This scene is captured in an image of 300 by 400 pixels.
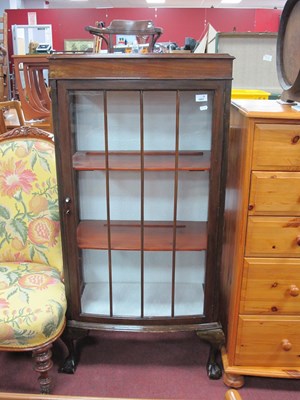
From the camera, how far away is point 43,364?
1.40 metres

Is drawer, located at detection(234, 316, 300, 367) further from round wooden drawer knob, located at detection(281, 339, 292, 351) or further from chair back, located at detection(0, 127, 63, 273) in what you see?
chair back, located at detection(0, 127, 63, 273)

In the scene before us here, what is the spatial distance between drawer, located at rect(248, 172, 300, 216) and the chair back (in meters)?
0.78

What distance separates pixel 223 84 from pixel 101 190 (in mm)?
645

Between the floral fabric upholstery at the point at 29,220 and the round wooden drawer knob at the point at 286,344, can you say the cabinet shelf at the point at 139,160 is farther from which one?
the round wooden drawer knob at the point at 286,344

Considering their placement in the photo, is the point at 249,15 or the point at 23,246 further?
the point at 249,15

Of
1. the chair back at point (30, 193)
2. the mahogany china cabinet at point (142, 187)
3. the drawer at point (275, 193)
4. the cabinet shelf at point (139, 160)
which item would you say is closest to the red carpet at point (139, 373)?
the mahogany china cabinet at point (142, 187)

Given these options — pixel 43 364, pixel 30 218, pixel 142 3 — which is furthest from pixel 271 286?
pixel 142 3

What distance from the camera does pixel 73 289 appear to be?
152cm

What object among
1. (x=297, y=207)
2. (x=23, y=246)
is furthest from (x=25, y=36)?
(x=297, y=207)

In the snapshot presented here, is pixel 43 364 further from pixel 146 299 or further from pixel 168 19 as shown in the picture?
pixel 168 19

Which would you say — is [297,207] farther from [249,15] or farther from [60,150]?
[249,15]

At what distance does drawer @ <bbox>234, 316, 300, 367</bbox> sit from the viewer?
1471 mm

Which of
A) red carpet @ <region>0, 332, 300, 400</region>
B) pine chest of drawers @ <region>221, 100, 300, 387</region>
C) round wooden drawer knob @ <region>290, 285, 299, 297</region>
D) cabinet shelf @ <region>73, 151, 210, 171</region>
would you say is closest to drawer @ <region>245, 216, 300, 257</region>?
pine chest of drawers @ <region>221, 100, 300, 387</region>

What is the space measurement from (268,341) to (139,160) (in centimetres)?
86
